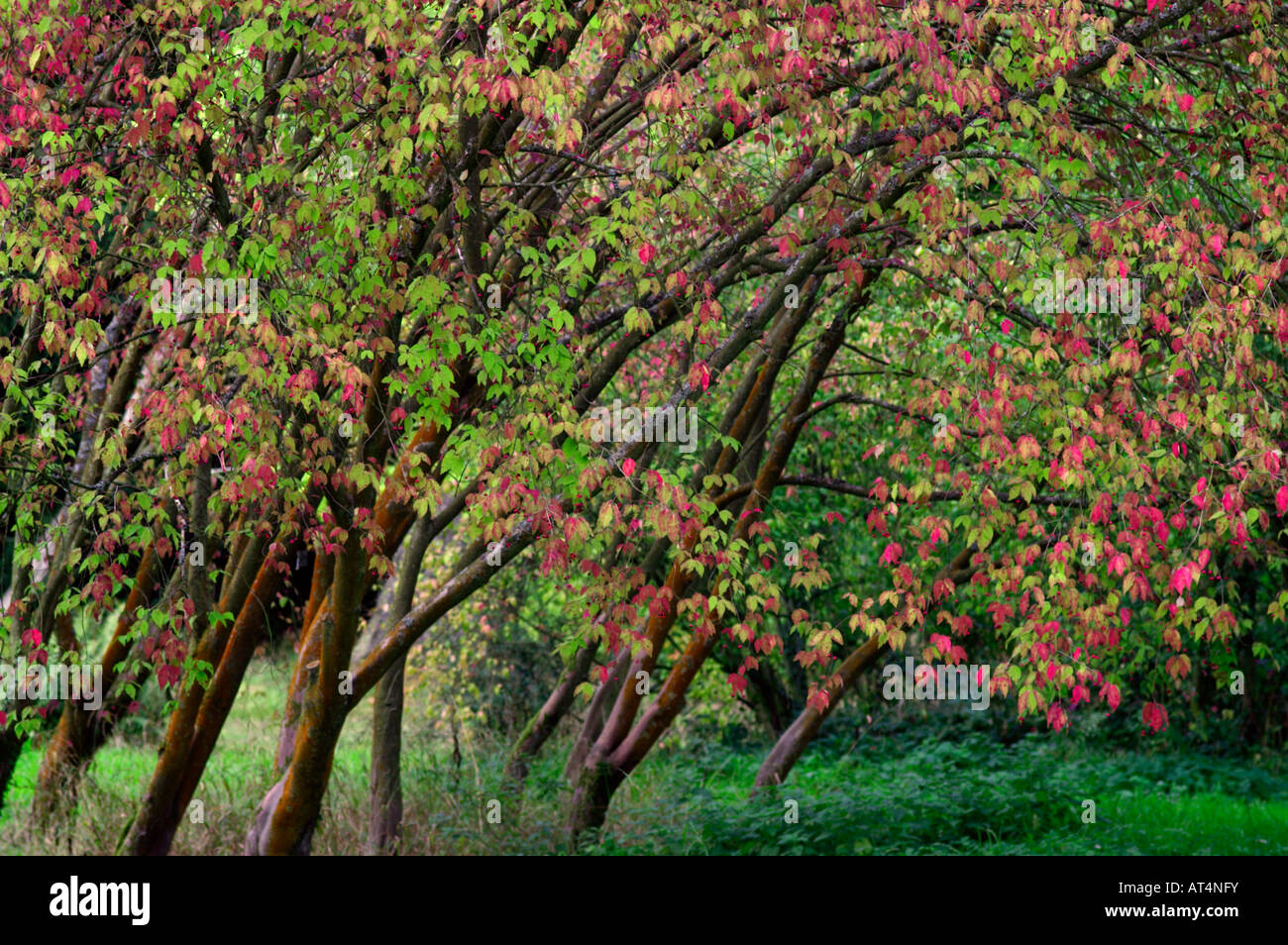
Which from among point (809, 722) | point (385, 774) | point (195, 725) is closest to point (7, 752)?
point (195, 725)

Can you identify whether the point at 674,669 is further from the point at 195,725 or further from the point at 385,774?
the point at 195,725

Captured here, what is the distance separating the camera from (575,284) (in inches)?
243

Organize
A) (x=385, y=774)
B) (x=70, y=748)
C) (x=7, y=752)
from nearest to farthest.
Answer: (x=7, y=752) < (x=385, y=774) < (x=70, y=748)

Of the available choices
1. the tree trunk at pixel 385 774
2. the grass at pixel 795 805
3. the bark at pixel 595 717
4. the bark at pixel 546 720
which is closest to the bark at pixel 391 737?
the tree trunk at pixel 385 774

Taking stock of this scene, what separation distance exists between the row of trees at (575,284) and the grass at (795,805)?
1.49m

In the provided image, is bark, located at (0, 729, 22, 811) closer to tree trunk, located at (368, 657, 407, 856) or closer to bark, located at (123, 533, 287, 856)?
bark, located at (123, 533, 287, 856)

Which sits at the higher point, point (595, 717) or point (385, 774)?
point (595, 717)

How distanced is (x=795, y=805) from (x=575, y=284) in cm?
540

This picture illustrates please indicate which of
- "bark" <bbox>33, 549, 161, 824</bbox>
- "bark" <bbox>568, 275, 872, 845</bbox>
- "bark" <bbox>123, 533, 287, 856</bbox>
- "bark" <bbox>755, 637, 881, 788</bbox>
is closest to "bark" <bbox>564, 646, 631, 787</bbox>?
"bark" <bbox>568, 275, 872, 845</bbox>

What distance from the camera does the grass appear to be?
963 centimetres

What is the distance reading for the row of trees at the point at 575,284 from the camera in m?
5.80

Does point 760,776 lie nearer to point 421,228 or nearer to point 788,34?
point 421,228

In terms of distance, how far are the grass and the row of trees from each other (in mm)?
1495

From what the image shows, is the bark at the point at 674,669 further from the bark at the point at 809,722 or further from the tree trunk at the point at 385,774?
the tree trunk at the point at 385,774
